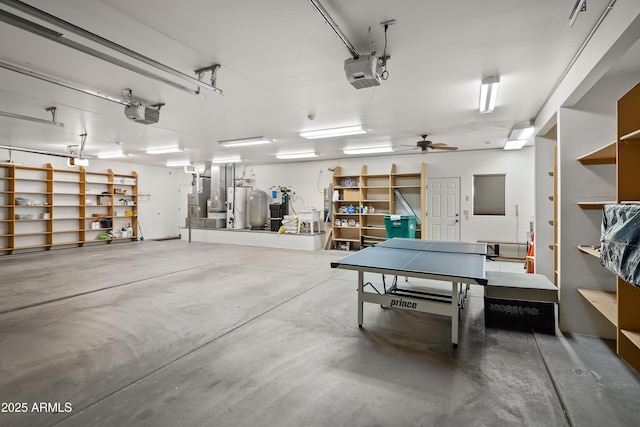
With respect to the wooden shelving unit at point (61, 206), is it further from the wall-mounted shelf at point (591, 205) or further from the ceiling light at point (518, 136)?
the wall-mounted shelf at point (591, 205)

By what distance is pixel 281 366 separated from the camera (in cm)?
246

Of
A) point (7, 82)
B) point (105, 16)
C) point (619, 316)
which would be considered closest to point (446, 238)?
point (619, 316)

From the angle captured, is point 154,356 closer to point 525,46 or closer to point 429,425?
point 429,425

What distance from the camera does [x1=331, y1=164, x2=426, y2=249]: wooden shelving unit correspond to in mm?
8523

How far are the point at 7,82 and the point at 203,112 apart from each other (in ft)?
7.19

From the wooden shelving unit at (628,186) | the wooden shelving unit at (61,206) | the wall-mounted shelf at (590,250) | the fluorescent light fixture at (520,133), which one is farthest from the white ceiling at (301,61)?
the wooden shelving unit at (61,206)

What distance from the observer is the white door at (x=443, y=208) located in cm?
794

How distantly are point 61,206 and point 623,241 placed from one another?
1182cm

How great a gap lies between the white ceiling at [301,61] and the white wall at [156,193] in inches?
191

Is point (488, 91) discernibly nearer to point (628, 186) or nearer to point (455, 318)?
point (628, 186)

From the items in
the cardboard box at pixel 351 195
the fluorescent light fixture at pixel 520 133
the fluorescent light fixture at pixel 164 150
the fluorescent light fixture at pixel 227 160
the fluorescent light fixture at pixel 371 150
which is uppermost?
the fluorescent light fixture at pixel 227 160

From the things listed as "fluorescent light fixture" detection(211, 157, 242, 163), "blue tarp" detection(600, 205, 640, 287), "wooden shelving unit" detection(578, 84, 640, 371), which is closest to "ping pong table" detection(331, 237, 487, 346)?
"blue tarp" detection(600, 205, 640, 287)

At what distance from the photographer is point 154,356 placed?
2.61m

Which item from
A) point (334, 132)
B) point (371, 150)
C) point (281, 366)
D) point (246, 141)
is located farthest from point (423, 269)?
point (371, 150)
